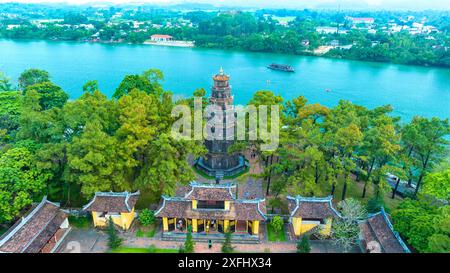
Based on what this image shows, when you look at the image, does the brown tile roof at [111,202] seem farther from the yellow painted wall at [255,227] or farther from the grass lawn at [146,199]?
the yellow painted wall at [255,227]

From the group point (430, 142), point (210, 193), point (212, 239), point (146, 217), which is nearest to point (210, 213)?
point (210, 193)

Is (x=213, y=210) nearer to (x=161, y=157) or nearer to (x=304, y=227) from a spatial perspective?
(x=161, y=157)

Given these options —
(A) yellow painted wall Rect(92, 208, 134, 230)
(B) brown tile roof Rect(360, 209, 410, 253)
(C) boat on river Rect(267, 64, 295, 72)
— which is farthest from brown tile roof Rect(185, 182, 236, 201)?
(C) boat on river Rect(267, 64, 295, 72)

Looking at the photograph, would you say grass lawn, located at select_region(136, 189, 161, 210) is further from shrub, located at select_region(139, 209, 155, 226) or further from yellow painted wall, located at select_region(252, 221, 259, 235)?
yellow painted wall, located at select_region(252, 221, 259, 235)

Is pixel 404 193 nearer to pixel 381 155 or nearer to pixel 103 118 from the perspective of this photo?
pixel 381 155
